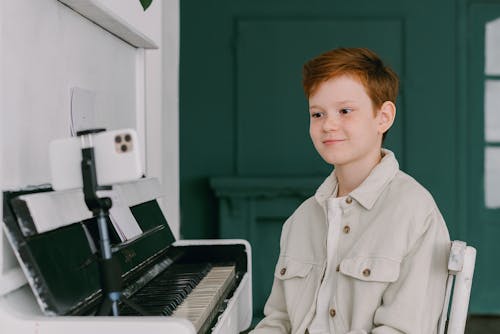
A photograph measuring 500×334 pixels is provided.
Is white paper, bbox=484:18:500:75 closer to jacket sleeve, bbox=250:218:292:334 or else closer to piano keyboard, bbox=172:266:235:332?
piano keyboard, bbox=172:266:235:332

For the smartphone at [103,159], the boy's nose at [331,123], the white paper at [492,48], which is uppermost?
the white paper at [492,48]

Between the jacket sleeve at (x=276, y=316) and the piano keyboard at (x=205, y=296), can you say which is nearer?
the piano keyboard at (x=205, y=296)

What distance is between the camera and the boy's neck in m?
1.51

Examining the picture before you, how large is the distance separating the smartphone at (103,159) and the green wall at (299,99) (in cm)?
304

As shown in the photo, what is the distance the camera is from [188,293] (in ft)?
4.99

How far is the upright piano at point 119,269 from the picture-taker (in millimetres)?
1086

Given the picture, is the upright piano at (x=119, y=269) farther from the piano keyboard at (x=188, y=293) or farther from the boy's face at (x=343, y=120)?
the boy's face at (x=343, y=120)

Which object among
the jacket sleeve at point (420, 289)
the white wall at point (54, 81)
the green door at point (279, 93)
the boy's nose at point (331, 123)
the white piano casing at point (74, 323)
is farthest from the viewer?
the green door at point (279, 93)

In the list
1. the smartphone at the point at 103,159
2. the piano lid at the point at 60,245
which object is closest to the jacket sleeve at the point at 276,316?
the piano lid at the point at 60,245

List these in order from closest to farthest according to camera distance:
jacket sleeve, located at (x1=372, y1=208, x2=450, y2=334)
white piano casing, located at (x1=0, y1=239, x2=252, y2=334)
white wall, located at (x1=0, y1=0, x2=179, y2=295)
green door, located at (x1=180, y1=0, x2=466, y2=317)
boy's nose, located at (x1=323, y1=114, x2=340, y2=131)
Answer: white piano casing, located at (x1=0, y1=239, x2=252, y2=334) < white wall, located at (x1=0, y1=0, x2=179, y2=295) < jacket sleeve, located at (x1=372, y1=208, x2=450, y2=334) < boy's nose, located at (x1=323, y1=114, x2=340, y2=131) < green door, located at (x1=180, y1=0, x2=466, y2=317)

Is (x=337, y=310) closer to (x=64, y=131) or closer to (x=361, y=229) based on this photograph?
(x=361, y=229)

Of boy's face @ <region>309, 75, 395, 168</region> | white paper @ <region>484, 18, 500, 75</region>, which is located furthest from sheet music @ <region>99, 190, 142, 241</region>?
white paper @ <region>484, 18, 500, 75</region>

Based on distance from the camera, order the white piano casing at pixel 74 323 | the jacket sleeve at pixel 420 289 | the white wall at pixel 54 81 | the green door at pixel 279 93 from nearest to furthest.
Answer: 1. the white piano casing at pixel 74 323
2. the white wall at pixel 54 81
3. the jacket sleeve at pixel 420 289
4. the green door at pixel 279 93

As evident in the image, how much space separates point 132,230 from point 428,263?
2.22 feet
